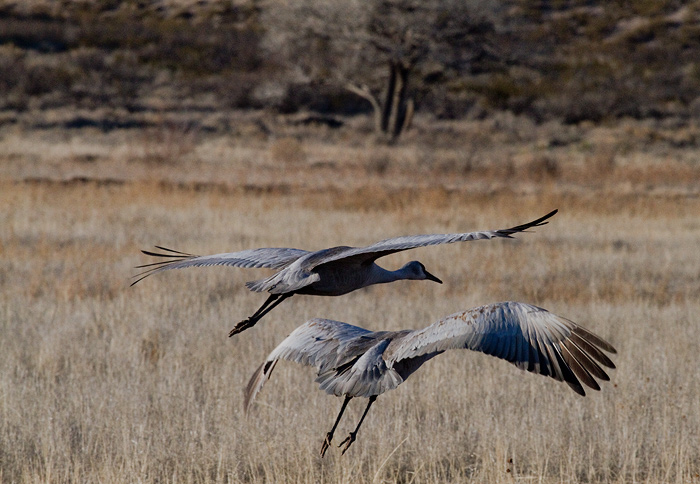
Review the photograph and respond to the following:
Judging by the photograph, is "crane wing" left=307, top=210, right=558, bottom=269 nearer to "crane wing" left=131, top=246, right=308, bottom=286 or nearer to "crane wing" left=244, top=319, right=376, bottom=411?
"crane wing" left=244, top=319, right=376, bottom=411

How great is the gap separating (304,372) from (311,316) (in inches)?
70.6

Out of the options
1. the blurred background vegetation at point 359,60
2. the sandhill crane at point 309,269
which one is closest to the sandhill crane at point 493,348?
the sandhill crane at point 309,269

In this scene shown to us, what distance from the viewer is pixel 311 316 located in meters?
8.63

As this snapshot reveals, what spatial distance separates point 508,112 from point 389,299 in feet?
98.4

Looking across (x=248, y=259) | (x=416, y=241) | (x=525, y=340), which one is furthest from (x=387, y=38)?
(x=525, y=340)

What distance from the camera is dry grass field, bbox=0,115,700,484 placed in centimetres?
516

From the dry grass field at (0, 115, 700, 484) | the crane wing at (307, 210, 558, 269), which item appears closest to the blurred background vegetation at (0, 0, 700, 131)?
the dry grass field at (0, 115, 700, 484)

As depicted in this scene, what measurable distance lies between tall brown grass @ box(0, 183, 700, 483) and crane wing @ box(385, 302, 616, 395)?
1004 mm

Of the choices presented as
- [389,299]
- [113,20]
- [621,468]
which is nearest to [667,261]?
[389,299]

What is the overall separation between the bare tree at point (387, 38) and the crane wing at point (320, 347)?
25.6 m

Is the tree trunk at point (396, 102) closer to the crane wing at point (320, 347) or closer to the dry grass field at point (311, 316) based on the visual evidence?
the dry grass field at point (311, 316)

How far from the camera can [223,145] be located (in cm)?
2647

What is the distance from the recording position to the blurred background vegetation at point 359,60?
30.5 meters

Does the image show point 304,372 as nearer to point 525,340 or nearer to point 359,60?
point 525,340
